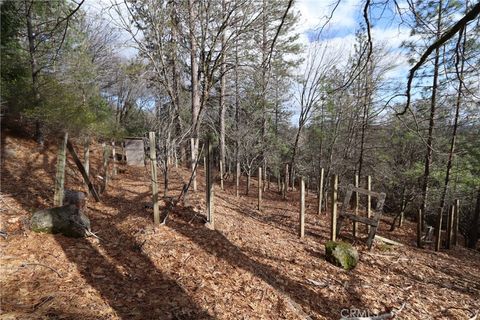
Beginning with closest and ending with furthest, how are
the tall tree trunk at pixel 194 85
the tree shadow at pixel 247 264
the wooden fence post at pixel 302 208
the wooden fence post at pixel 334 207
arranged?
the tree shadow at pixel 247 264 < the tall tree trunk at pixel 194 85 < the wooden fence post at pixel 334 207 < the wooden fence post at pixel 302 208

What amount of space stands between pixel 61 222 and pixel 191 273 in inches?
82.7

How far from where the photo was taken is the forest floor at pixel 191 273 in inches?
106

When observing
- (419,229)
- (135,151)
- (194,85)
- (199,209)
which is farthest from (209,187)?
(135,151)

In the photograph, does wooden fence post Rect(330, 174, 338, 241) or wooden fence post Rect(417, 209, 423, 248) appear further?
wooden fence post Rect(417, 209, 423, 248)

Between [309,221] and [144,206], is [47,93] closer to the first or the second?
[144,206]

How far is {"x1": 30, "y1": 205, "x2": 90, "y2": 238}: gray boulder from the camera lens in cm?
374

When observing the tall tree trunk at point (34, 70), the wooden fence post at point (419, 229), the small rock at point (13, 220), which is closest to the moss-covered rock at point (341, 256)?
the wooden fence post at point (419, 229)

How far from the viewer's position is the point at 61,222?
12.6ft

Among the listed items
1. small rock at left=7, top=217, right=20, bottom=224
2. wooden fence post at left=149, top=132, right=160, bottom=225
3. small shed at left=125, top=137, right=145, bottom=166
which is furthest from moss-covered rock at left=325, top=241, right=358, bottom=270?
small shed at left=125, top=137, right=145, bottom=166

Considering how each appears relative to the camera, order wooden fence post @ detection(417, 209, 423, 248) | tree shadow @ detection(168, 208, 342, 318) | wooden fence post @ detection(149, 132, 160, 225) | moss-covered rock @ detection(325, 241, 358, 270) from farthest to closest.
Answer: wooden fence post @ detection(417, 209, 423, 248) < moss-covered rock @ detection(325, 241, 358, 270) < wooden fence post @ detection(149, 132, 160, 225) < tree shadow @ detection(168, 208, 342, 318)

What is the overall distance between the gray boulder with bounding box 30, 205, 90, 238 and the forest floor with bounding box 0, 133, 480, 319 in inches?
4.9

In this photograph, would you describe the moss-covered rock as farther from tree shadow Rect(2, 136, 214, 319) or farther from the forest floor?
tree shadow Rect(2, 136, 214, 319)

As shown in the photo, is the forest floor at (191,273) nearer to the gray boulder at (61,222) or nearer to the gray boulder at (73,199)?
the gray boulder at (61,222)

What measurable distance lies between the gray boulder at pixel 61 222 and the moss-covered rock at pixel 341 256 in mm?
4212
